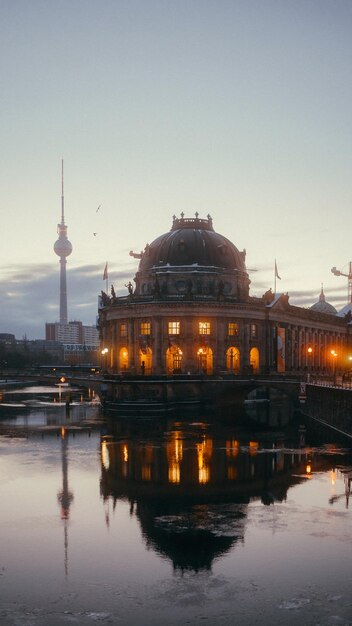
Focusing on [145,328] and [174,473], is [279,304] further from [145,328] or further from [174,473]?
[174,473]

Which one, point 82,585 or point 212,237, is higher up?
point 212,237

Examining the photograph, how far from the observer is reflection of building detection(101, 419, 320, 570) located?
112 ft

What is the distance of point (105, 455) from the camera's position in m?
62.8

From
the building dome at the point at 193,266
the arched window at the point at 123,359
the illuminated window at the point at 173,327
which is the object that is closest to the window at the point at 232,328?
the building dome at the point at 193,266

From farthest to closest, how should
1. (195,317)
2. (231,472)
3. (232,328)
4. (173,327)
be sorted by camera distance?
1. (232,328)
2. (173,327)
3. (195,317)
4. (231,472)

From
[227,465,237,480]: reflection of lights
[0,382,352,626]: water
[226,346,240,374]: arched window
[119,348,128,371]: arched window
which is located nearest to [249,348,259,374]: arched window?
[226,346,240,374]: arched window

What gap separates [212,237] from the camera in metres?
135

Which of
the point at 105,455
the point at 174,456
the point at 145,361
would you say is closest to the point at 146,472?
the point at 174,456

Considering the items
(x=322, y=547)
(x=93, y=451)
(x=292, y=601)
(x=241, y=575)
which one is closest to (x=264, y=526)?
(x=322, y=547)

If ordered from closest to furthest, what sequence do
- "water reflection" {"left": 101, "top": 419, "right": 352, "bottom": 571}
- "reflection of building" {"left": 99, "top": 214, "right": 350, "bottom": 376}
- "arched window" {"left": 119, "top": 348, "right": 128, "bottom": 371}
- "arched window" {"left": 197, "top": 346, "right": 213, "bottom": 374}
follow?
1. "water reflection" {"left": 101, "top": 419, "right": 352, "bottom": 571}
2. "reflection of building" {"left": 99, "top": 214, "right": 350, "bottom": 376}
3. "arched window" {"left": 197, "top": 346, "right": 213, "bottom": 374}
4. "arched window" {"left": 119, "top": 348, "right": 128, "bottom": 371}

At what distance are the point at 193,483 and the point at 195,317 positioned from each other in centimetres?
6837

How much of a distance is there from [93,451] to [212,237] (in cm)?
7639

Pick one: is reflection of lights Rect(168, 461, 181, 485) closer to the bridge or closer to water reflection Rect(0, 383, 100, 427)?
water reflection Rect(0, 383, 100, 427)

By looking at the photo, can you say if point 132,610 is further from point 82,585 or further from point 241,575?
point 241,575
